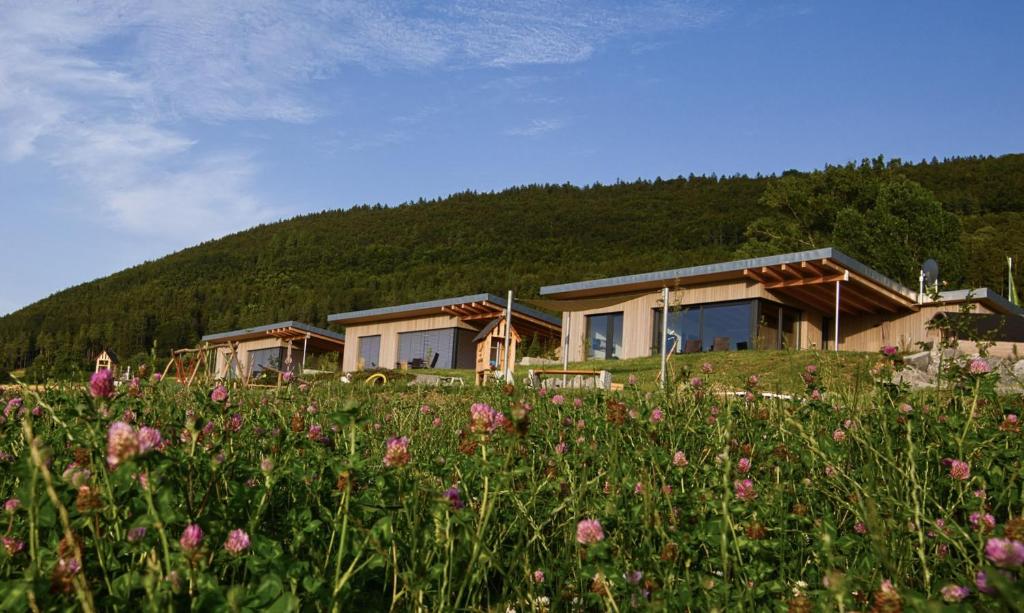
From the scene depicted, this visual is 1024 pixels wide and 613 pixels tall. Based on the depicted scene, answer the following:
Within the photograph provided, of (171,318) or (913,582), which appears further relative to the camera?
(171,318)

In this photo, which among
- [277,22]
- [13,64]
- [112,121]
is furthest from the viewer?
[277,22]

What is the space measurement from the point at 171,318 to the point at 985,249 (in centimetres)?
5263

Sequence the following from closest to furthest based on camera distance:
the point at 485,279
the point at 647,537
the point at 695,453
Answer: the point at 647,537 < the point at 695,453 < the point at 485,279

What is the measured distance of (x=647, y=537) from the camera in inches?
65.3

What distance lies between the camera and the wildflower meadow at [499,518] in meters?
1.26

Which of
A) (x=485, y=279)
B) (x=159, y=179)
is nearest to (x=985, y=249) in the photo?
(x=485, y=279)

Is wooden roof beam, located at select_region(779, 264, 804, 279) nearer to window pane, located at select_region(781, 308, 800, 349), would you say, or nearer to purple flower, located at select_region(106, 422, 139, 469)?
window pane, located at select_region(781, 308, 800, 349)

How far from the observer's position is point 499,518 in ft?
7.05

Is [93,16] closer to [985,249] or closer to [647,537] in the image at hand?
[647,537]

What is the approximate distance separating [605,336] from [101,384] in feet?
64.8

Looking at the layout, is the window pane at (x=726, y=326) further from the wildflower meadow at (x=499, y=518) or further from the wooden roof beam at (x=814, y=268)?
the wildflower meadow at (x=499, y=518)

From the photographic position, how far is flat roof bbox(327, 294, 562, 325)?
22737mm

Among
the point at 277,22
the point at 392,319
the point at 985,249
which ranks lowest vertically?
the point at 392,319

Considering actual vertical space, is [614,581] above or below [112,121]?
below
